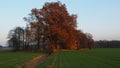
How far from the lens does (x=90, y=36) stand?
534ft

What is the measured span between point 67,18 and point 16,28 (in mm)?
52324

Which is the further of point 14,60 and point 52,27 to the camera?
point 52,27

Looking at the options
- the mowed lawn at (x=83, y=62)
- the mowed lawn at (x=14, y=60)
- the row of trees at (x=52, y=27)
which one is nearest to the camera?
the mowed lawn at (x=83, y=62)

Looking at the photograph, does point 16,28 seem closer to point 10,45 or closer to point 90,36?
point 10,45

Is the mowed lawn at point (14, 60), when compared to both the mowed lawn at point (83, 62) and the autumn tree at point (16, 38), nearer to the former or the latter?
the mowed lawn at point (83, 62)

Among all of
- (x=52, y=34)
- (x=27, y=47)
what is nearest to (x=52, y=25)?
(x=52, y=34)

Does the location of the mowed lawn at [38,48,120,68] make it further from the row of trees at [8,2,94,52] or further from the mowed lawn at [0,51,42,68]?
the row of trees at [8,2,94,52]

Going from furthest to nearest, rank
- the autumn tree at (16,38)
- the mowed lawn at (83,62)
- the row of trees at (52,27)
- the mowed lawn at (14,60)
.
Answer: the autumn tree at (16,38) → the row of trees at (52,27) → the mowed lawn at (14,60) → the mowed lawn at (83,62)

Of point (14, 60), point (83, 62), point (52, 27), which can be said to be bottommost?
point (83, 62)

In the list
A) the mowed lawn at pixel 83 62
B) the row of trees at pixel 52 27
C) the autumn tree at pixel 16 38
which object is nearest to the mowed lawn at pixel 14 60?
the mowed lawn at pixel 83 62

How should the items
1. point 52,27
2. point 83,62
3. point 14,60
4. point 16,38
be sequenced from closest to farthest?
point 83,62, point 14,60, point 52,27, point 16,38

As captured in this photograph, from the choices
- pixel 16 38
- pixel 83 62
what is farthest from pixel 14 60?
pixel 16 38

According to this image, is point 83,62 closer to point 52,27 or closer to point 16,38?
point 52,27

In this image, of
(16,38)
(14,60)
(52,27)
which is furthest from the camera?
(16,38)
